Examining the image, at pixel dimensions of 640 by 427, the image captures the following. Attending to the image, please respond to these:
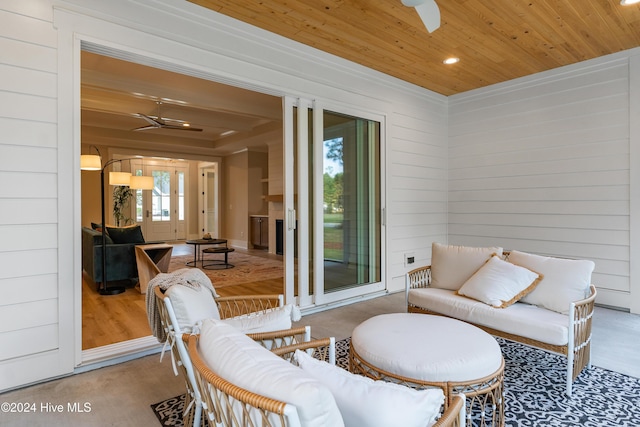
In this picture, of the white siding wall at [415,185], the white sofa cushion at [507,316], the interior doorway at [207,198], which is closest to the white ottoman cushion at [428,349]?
the white sofa cushion at [507,316]

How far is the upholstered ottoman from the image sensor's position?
1.73 metres

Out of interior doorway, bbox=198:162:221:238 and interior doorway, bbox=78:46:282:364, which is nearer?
interior doorway, bbox=78:46:282:364

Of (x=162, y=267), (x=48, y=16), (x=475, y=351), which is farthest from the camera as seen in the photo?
(x=162, y=267)

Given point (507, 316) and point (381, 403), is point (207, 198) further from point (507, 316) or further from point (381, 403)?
point (381, 403)

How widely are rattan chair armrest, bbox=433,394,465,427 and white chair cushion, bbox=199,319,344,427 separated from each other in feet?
1.14

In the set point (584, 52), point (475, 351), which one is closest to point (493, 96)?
point (584, 52)

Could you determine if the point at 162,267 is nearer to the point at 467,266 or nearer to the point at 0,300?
the point at 0,300

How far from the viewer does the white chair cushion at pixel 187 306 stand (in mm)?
1753

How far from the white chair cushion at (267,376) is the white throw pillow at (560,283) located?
7.91ft

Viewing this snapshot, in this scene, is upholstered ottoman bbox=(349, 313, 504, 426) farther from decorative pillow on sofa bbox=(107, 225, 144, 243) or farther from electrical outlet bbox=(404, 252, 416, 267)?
decorative pillow on sofa bbox=(107, 225, 144, 243)

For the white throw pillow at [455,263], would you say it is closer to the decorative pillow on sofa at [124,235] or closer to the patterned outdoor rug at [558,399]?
the patterned outdoor rug at [558,399]

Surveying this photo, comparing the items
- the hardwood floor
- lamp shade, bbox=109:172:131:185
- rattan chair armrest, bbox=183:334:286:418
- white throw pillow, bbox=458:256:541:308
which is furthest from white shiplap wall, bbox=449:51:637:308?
lamp shade, bbox=109:172:131:185

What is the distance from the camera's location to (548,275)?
2.80m

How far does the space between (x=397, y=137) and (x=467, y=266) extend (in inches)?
91.1
